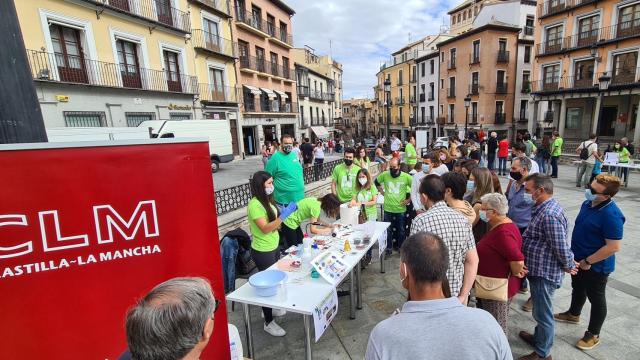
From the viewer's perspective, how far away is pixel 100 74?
1289 centimetres

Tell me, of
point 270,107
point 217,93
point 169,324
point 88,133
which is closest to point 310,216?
point 169,324

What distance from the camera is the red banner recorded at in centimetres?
170

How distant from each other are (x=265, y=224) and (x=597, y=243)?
129 inches

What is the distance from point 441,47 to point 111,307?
37.8m

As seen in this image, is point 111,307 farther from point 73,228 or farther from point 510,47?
point 510,47

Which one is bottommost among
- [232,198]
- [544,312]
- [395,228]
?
[395,228]

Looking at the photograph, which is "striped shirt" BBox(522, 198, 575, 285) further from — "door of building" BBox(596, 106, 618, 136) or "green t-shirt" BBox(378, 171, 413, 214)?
"door of building" BBox(596, 106, 618, 136)

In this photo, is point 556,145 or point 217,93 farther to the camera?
point 217,93

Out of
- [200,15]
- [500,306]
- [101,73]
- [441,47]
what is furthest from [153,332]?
[441,47]

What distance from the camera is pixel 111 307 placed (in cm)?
199

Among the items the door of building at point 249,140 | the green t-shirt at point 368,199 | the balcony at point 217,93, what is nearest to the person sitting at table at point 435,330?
the green t-shirt at point 368,199

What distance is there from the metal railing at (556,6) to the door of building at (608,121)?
7.68m

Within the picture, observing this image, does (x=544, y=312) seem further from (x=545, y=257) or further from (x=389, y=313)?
(x=389, y=313)

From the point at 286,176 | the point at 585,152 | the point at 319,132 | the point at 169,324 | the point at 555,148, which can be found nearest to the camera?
the point at 169,324
